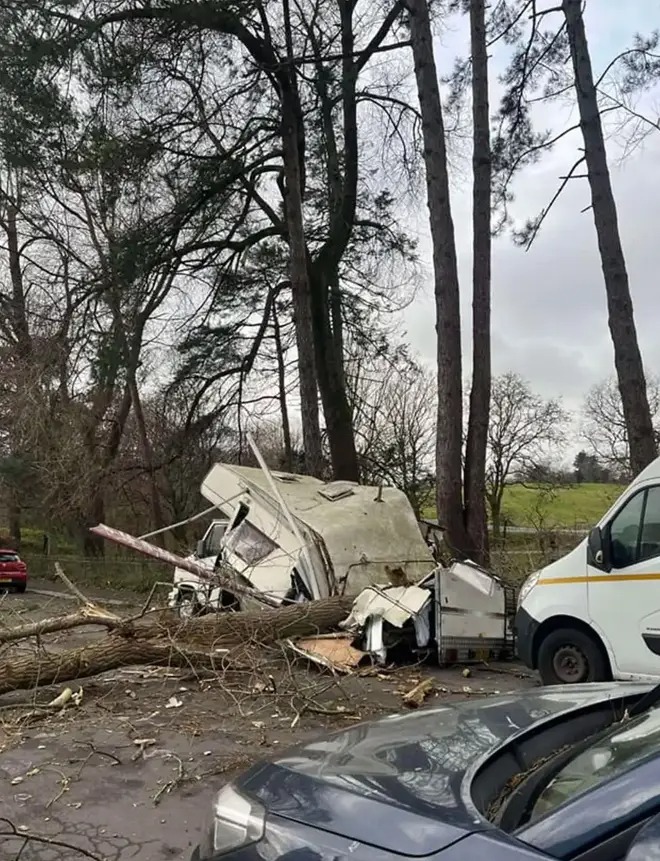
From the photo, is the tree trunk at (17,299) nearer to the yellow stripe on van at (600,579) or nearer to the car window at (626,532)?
the yellow stripe on van at (600,579)

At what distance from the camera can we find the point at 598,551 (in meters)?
7.05

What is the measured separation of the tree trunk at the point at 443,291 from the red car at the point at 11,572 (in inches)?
570

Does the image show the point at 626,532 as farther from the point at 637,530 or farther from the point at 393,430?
the point at 393,430

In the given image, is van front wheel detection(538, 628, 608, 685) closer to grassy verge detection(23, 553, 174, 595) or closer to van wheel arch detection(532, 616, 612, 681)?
van wheel arch detection(532, 616, 612, 681)

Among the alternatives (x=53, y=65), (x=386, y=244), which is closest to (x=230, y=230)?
(x=386, y=244)

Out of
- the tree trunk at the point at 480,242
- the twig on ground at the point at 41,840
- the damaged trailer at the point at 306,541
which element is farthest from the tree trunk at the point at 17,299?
the twig on ground at the point at 41,840

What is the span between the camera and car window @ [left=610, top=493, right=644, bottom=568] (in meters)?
6.84

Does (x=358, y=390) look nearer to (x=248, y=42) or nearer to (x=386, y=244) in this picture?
(x=386, y=244)

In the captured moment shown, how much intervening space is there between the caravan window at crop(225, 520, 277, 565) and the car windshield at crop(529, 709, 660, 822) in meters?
8.78

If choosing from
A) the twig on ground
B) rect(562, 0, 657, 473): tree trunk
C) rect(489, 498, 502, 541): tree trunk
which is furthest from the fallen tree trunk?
rect(489, 498, 502, 541): tree trunk

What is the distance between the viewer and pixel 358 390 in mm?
22438

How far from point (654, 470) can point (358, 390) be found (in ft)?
51.7

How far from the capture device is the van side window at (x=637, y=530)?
264 inches

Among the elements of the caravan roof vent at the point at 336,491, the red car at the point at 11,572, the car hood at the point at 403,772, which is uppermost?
the caravan roof vent at the point at 336,491
